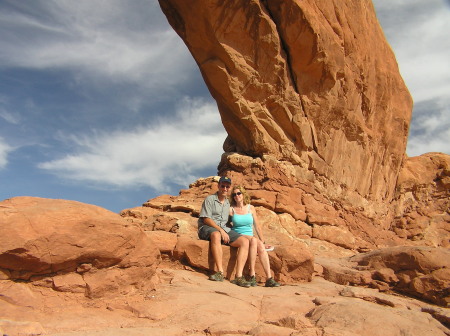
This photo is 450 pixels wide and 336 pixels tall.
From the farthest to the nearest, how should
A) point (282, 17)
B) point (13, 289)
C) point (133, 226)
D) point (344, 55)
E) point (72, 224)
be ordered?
1. point (344, 55)
2. point (282, 17)
3. point (133, 226)
4. point (72, 224)
5. point (13, 289)

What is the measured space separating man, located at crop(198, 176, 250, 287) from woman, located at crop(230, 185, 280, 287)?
4.0 inches

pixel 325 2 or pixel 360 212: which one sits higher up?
pixel 325 2

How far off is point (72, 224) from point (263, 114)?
7.59 metres

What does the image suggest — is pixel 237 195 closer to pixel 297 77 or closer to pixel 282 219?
pixel 282 219

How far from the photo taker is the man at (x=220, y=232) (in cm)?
536

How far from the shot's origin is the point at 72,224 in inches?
156

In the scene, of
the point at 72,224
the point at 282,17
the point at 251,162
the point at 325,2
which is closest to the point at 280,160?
the point at 251,162

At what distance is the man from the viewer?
536cm

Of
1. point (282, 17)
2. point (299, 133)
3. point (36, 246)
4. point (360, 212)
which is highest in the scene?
point (282, 17)

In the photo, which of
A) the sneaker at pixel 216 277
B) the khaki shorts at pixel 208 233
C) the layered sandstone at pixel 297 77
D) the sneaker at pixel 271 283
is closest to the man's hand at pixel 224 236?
the khaki shorts at pixel 208 233

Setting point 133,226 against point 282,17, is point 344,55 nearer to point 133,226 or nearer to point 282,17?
point 282,17

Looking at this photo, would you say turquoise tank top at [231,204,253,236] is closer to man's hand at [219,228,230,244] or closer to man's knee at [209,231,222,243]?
man's hand at [219,228,230,244]

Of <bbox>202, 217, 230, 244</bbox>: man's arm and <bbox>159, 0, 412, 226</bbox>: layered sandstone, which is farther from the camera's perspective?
<bbox>159, 0, 412, 226</bbox>: layered sandstone

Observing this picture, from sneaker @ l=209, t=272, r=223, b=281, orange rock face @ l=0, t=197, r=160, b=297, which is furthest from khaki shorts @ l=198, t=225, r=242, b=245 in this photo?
orange rock face @ l=0, t=197, r=160, b=297
